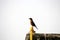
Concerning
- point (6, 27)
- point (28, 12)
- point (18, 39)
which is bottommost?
point (18, 39)

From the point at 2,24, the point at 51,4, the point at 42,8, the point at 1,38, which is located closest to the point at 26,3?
the point at 42,8

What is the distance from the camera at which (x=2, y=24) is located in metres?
1.59

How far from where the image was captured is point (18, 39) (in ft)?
4.99

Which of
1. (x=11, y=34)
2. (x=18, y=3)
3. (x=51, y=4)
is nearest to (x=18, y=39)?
(x=11, y=34)

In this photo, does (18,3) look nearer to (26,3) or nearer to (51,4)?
(26,3)

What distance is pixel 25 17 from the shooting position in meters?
1.53

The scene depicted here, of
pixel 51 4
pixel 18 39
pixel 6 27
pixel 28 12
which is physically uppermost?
pixel 51 4

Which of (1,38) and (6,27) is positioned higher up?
(6,27)

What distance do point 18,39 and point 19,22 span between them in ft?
0.77

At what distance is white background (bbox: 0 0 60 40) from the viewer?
150cm

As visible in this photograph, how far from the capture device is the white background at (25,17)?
4.94 ft

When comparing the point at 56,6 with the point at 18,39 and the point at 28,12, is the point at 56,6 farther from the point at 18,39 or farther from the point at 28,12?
the point at 18,39

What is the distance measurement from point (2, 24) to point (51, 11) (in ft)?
2.36

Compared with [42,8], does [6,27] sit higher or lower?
lower
